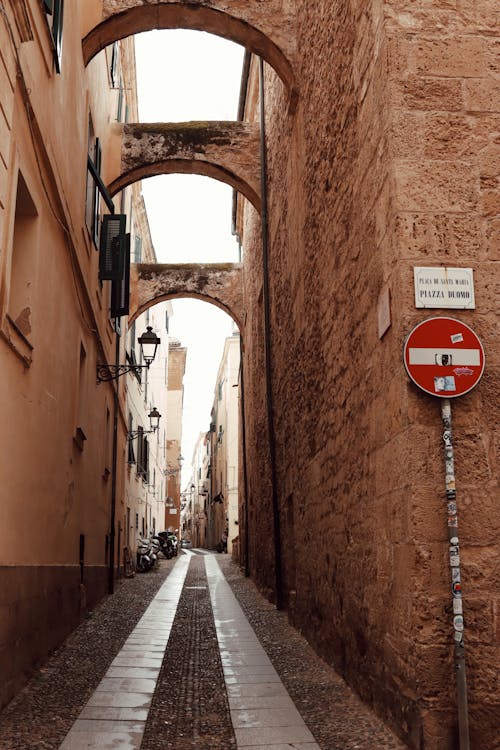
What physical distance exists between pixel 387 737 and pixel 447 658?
0.66 m

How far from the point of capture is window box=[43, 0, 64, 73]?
20.8 ft

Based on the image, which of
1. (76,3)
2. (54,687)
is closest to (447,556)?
(54,687)

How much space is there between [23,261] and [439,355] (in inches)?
133

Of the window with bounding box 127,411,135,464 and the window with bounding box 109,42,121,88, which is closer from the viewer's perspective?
the window with bounding box 109,42,121,88

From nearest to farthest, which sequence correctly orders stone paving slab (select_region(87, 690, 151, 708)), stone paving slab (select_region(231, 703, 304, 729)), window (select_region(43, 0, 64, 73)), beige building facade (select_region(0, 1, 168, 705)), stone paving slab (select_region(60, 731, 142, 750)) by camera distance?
stone paving slab (select_region(60, 731, 142, 750)) < stone paving slab (select_region(231, 703, 304, 729)) < stone paving slab (select_region(87, 690, 151, 708)) < beige building facade (select_region(0, 1, 168, 705)) < window (select_region(43, 0, 64, 73))

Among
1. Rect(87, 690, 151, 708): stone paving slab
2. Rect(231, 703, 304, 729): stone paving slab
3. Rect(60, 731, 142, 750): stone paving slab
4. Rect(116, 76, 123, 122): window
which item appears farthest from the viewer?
Rect(116, 76, 123, 122): window

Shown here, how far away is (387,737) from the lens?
4078mm

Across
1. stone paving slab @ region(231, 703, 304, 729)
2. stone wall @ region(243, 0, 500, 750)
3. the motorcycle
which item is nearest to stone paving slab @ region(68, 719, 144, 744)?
stone paving slab @ region(231, 703, 304, 729)

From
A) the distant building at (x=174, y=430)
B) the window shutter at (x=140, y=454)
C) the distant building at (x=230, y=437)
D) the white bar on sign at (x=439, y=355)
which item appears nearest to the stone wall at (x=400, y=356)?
the white bar on sign at (x=439, y=355)

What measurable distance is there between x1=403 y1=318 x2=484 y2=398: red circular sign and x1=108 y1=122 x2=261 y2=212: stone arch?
8.26 m

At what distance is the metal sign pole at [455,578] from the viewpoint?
3.60m

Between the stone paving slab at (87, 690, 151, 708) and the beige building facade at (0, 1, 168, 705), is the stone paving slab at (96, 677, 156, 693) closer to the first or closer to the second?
the stone paving slab at (87, 690, 151, 708)

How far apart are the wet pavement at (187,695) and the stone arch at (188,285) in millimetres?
8870

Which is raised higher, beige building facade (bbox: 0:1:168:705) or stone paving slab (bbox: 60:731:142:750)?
beige building facade (bbox: 0:1:168:705)
